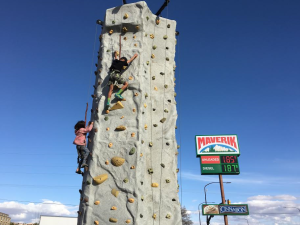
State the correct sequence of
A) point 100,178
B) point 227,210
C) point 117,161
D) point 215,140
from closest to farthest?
point 100,178 → point 117,161 → point 227,210 → point 215,140

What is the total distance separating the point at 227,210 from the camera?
18891 millimetres

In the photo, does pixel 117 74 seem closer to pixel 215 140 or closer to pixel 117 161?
pixel 117 161

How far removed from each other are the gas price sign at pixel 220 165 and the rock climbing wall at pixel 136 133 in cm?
1339

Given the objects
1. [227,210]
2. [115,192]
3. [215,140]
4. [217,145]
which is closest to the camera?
[115,192]

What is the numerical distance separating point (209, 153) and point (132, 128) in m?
15.3

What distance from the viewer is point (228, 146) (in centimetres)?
2069

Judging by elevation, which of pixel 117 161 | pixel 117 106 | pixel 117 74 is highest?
pixel 117 74

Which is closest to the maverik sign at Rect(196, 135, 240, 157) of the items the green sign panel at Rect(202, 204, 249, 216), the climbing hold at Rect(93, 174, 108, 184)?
the green sign panel at Rect(202, 204, 249, 216)

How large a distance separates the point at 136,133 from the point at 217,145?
1603cm

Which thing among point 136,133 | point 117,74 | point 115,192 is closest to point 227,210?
point 136,133

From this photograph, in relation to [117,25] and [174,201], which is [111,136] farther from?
[117,25]

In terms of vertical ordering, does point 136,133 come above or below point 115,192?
above

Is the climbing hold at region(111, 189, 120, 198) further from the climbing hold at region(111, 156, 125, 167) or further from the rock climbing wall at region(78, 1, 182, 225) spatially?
the climbing hold at region(111, 156, 125, 167)

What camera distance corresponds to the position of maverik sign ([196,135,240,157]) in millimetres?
20359
